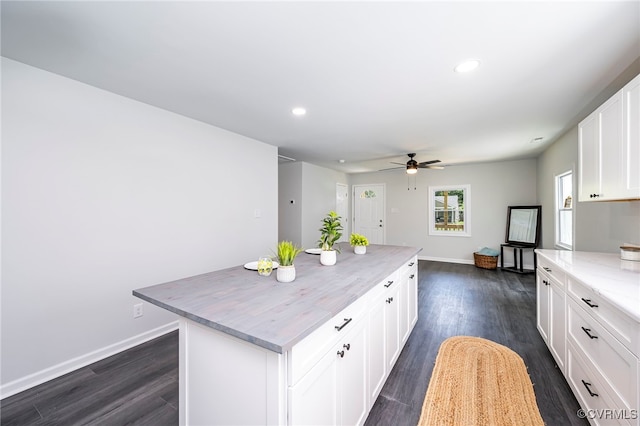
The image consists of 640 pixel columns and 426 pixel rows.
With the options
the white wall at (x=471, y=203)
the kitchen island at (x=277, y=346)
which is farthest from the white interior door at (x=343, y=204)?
the kitchen island at (x=277, y=346)

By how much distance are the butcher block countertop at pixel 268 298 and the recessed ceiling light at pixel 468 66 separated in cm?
161

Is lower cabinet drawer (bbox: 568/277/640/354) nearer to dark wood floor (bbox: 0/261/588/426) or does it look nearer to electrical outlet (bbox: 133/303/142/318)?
dark wood floor (bbox: 0/261/588/426)

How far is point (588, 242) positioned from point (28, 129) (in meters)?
5.66

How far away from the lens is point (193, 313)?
45.3 inches

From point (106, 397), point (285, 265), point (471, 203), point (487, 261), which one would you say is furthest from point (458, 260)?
point (106, 397)

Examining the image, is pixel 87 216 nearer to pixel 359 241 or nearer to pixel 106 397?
pixel 106 397

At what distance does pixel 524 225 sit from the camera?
538cm

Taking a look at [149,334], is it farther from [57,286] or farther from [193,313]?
[193,313]

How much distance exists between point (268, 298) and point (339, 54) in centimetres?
167

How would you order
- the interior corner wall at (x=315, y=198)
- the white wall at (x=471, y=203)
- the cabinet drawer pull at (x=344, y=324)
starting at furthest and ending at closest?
the interior corner wall at (x=315, y=198), the white wall at (x=471, y=203), the cabinet drawer pull at (x=344, y=324)

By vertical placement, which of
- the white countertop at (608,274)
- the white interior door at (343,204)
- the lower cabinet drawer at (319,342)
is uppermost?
the white interior door at (343,204)

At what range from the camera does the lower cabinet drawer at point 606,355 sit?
1149 mm

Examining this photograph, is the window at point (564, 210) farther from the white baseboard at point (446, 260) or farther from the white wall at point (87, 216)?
the white wall at point (87, 216)

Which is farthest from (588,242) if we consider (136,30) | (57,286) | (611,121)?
(57,286)
